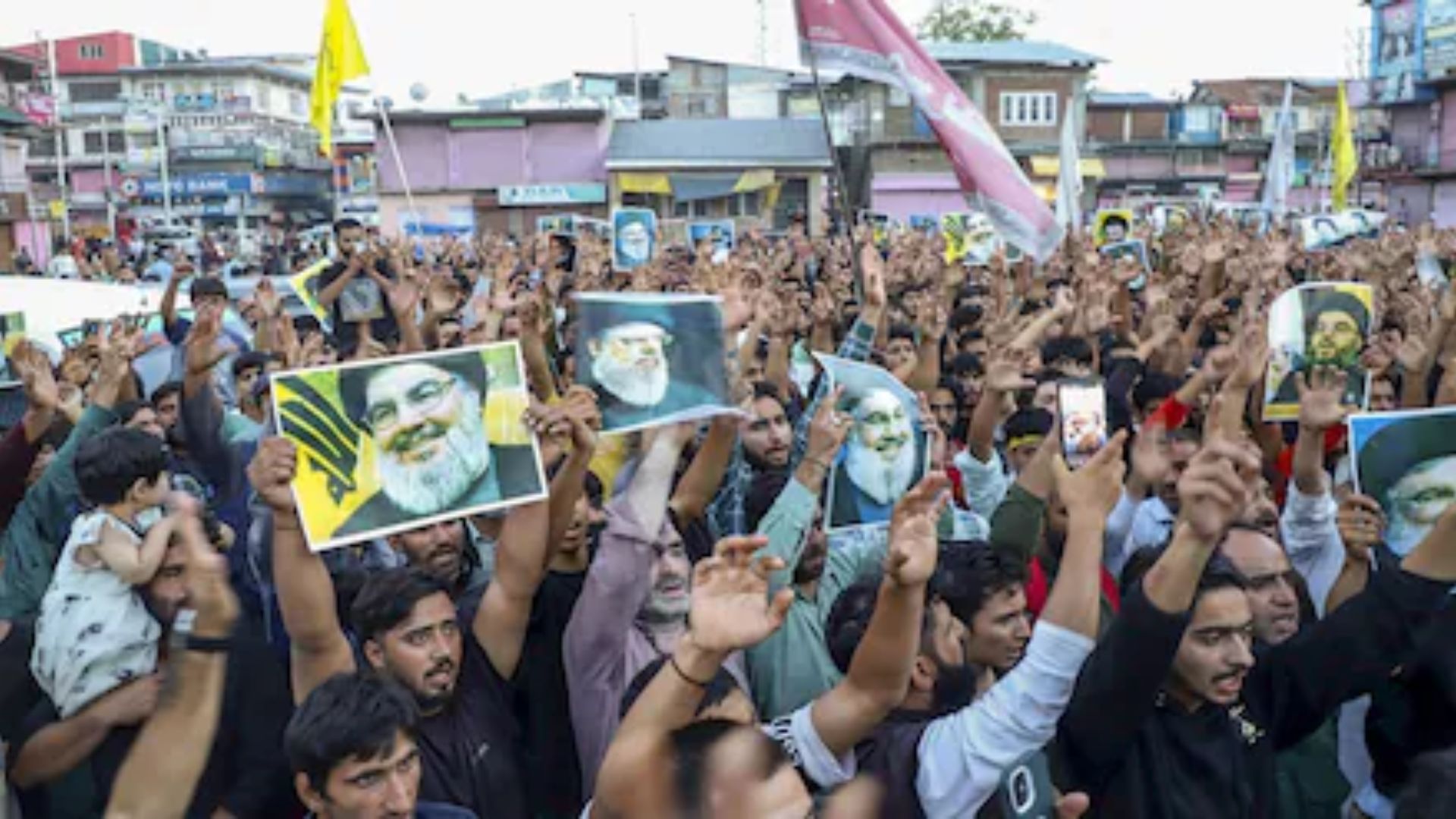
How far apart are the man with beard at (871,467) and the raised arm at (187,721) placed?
6.44 feet

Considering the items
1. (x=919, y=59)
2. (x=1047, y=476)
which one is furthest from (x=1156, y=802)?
(x=919, y=59)

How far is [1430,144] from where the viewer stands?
4125 cm

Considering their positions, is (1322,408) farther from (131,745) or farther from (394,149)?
(394,149)

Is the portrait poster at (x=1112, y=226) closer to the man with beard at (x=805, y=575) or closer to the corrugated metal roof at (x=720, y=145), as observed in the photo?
the man with beard at (x=805, y=575)

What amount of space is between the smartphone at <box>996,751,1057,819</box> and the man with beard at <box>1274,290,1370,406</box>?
3.45 metres

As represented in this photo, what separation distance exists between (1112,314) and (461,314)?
410 centimetres

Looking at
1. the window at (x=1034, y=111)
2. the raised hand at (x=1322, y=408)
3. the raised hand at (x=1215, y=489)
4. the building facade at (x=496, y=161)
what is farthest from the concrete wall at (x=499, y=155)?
the raised hand at (x=1215, y=489)

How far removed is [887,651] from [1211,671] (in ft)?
2.71

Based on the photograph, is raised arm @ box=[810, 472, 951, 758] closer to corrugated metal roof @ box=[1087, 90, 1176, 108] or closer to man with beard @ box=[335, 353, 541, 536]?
man with beard @ box=[335, 353, 541, 536]

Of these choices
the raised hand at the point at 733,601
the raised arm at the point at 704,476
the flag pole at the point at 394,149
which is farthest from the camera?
the flag pole at the point at 394,149

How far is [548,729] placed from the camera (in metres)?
3.55

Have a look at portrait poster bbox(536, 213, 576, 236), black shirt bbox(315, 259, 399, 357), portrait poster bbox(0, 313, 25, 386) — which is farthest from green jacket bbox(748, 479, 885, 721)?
portrait poster bbox(536, 213, 576, 236)

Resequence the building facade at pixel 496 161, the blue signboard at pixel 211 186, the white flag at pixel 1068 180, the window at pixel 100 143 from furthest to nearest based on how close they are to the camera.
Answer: the window at pixel 100 143
the blue signboard at pixel 211 186
the building facade at pixel 496 161
the white flag at pixel 1068 180

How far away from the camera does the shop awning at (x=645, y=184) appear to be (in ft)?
132
